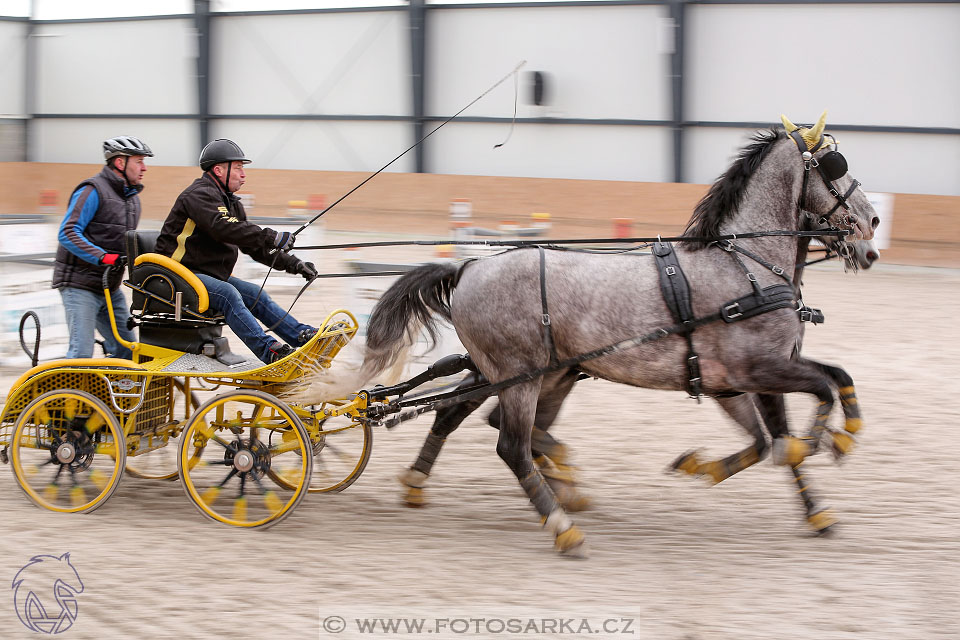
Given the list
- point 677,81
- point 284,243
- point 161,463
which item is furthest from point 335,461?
point 677,81

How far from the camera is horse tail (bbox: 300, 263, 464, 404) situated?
451 cm

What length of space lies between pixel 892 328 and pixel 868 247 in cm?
553

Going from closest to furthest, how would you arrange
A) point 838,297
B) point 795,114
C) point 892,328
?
point 892,328 → point 838,297 → point 795,114

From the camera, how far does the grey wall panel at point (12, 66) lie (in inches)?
792

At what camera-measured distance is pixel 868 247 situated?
4207 mm

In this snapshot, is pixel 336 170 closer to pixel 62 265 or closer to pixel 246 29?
pixel 246 29

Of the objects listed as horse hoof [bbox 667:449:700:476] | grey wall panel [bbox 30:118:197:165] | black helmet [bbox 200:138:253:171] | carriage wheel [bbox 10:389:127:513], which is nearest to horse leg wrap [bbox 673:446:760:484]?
horse hoof [bbox 667:449:700:476]

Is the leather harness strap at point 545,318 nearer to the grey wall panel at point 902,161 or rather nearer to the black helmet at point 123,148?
the black helmet at point 123,148

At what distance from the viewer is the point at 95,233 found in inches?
202

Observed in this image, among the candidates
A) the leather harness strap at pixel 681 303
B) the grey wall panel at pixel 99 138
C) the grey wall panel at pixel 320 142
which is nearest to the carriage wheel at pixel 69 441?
the leather harness strap at pixel 681 303

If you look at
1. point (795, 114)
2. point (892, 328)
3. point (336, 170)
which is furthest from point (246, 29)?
point (892, 328)

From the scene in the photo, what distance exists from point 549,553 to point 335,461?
1.78 meters

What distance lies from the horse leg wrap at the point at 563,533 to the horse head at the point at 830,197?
1.73 m

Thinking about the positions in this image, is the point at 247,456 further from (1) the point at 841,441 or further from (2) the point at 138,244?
(1) the point at 841,441
